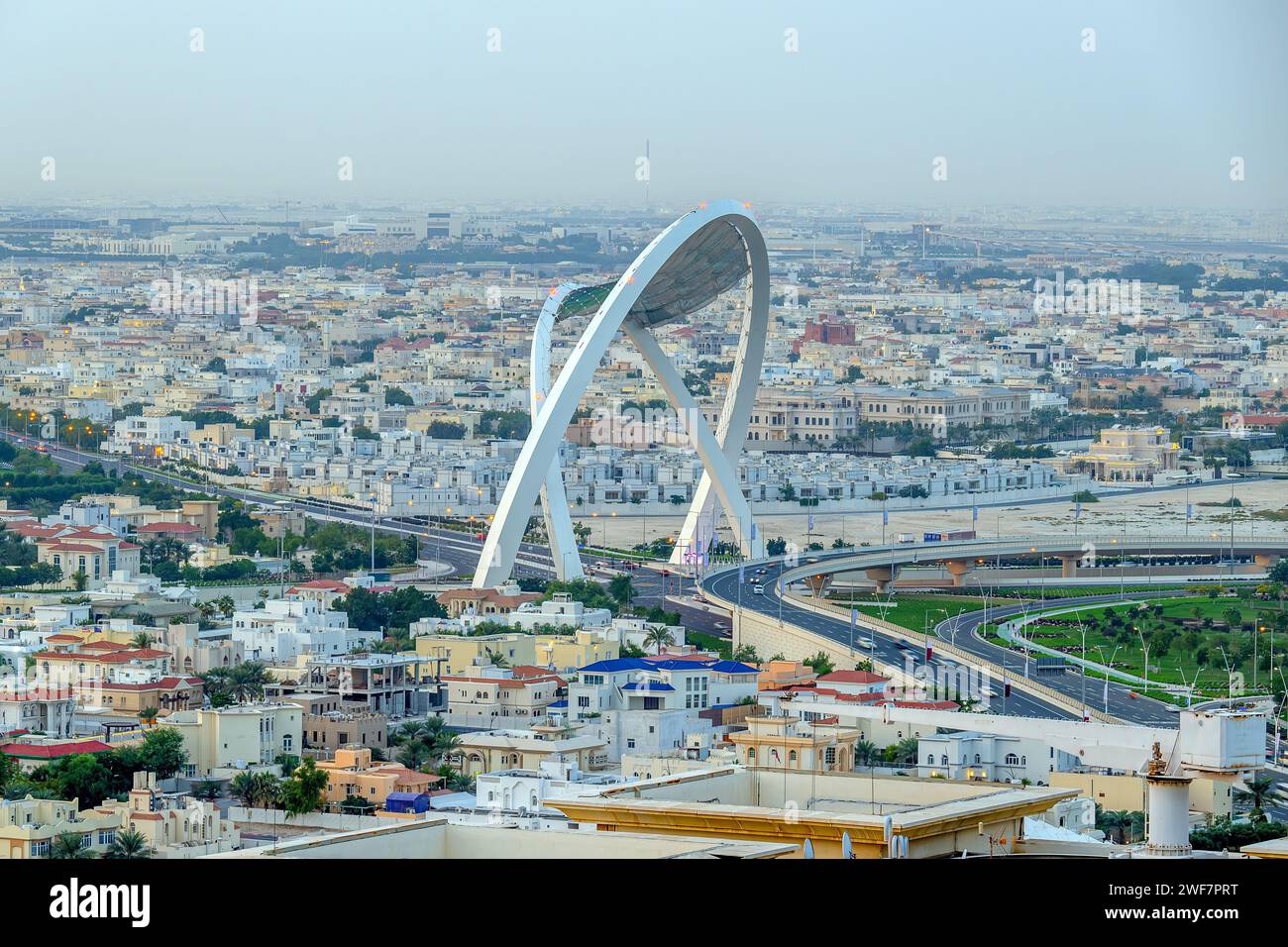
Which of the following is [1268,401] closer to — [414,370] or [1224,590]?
[414,370]

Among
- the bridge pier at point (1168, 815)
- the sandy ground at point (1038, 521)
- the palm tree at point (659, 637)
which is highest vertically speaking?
the bridge pier at point (1168, 815)

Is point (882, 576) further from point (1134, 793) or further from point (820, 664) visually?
point (1134, 793)

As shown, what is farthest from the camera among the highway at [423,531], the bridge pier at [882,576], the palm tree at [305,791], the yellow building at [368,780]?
the bridge pier at [882,576]

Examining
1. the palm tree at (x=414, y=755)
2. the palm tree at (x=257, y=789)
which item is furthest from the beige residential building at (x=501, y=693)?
the palm tree at (x=257, y=789)

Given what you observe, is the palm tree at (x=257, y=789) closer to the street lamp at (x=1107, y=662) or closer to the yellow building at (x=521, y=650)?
the yellow building at (x=521, y=650)

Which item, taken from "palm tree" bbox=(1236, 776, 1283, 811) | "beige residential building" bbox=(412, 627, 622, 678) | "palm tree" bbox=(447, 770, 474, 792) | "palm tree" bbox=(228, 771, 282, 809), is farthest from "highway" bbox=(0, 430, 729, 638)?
"palm tree" bbox=(1236, 776, 1283, 811)

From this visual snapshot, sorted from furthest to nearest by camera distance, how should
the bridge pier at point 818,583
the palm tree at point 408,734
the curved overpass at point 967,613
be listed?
the bridge pier at point 818,583 → the curved overpass at point 967,613 → the palm tree at point 408,734

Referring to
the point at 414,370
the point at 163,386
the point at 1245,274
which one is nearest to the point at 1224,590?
the point at 163,386
